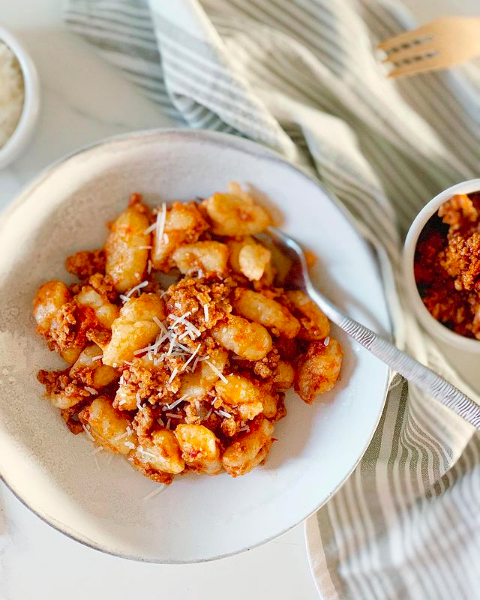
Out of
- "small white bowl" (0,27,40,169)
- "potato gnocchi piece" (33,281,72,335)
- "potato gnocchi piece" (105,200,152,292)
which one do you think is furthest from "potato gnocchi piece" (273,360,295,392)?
"small white bowl" (0,27,40,169)

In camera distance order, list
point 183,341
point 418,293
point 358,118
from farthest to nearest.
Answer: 1. point 358,118
2. point 418,293
3. point 183,341

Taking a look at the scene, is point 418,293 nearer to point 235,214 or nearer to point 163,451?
point 235,214

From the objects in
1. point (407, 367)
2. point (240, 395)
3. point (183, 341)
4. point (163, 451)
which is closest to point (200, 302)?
point (183, 341)

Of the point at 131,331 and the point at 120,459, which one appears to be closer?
the point at 131,331

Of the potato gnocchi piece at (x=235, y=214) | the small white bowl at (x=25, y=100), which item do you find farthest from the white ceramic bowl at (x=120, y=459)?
the small white bowl at (x=25, y=100)

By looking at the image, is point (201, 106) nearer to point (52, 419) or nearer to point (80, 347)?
point (80, 347)

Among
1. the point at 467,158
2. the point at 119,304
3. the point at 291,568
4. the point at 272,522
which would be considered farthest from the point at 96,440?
the point at 467,158
